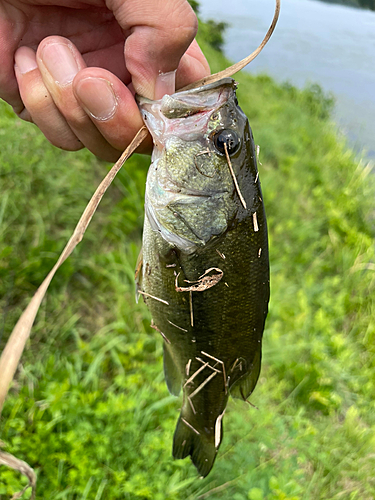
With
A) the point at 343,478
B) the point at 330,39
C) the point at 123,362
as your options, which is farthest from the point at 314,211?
the point at 330,39

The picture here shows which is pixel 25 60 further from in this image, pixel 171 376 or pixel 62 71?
pixel 171 376

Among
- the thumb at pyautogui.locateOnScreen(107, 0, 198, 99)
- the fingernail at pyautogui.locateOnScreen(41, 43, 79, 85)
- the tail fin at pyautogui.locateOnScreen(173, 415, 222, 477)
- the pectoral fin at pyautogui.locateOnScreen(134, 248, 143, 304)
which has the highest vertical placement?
the thumb at pyautogui.locateOnScreen(107, 0, 198, 99)

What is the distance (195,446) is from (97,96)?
5.49 ft

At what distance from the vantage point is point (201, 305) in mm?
1492

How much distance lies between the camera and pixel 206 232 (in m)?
1.39

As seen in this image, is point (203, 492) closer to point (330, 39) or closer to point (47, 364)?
point (47, 364)

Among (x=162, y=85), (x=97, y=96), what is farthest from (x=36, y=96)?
(x=162, y=85)

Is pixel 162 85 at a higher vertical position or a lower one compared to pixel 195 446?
higher

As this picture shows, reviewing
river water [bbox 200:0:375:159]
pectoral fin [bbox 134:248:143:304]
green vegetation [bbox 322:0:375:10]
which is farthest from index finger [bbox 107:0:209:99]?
green vegetation [bbox 322:0:375:10]

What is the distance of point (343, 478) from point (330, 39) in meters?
17.0

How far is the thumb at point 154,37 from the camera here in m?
1.26

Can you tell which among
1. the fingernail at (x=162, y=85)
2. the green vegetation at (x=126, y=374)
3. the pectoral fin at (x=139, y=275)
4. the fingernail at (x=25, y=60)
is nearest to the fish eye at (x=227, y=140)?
the fingernail at (x=162, y=85)

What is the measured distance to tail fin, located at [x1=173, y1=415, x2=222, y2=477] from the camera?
1.74 metres

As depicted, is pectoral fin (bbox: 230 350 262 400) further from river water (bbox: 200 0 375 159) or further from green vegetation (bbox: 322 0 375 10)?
green vegetation (bbox: 322 0 375 10)
